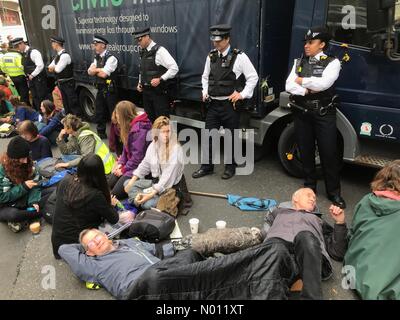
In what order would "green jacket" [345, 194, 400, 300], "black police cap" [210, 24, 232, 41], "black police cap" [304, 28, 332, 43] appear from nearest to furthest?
1. "green jacket" [345, 194, 400, 300]
2. "black police cap" [304, 28, 332, 43]
3. "black police cap" [210, 24, 232, 41]

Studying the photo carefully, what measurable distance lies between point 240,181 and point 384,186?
2.32 meters

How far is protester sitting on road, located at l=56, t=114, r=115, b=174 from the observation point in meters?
4.72

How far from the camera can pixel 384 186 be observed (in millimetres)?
2773

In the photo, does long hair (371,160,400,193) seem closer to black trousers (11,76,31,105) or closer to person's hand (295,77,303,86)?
person's hand (295,77,303,86)

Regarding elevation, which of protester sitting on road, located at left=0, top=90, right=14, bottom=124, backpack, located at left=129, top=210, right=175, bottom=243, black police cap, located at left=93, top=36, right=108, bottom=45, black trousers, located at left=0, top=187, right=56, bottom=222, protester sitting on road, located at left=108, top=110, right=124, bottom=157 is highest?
black police cap, located at left=93, top=36, right=108, bottom=45

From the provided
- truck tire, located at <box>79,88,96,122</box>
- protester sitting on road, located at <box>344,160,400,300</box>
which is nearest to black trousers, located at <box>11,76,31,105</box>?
truck tire, located at <box>79,88,96,122</box>

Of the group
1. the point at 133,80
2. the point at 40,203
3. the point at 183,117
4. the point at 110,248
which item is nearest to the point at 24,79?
the point at 133,80

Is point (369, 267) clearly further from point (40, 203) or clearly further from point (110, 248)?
point (40, 203)

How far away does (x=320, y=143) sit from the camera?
3963 millimetres

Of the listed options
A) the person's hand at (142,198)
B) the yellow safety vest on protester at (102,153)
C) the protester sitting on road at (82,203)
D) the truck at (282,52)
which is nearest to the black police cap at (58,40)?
the truck at (282,52)

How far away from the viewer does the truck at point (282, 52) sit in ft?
12.2

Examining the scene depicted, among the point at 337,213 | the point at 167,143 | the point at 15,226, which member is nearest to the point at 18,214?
the point at 15,226

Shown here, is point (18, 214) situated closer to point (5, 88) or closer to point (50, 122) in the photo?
point (50, 122)

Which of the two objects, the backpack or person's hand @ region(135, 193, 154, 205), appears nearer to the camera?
the backpack
